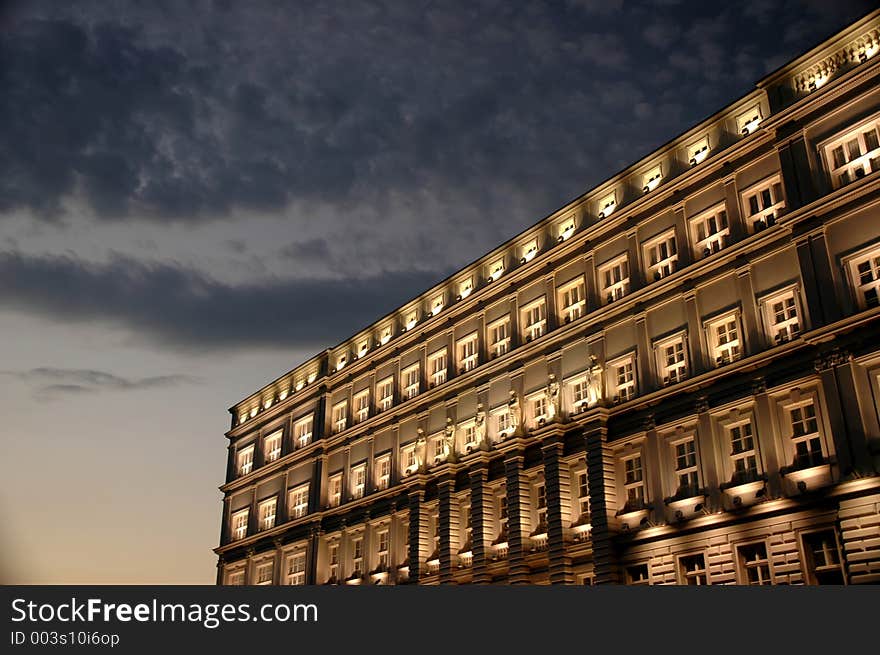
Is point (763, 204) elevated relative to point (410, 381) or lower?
lower

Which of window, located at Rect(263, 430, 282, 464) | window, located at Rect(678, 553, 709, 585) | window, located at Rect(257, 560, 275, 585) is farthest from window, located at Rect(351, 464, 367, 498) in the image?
window, located at Rect(678, 553, 709, 585)

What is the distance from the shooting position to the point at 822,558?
3059 cm

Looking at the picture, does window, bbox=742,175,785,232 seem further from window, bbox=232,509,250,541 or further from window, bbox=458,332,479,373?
window, bbox=232,509,250,541

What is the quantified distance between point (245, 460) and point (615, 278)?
39639 mm

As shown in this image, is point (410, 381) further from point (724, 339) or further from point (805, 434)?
point (805, 434)

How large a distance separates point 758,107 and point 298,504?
40.9 m

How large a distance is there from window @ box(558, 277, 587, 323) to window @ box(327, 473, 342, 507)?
865 inches

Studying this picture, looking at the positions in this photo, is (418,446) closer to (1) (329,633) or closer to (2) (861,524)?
(2) (861,524)

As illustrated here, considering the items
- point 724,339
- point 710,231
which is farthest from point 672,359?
point 710,231

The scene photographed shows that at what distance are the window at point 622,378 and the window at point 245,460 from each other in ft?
125

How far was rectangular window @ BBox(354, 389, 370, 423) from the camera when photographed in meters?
59.2

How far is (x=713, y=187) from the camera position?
38625mm

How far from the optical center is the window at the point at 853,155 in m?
32.8

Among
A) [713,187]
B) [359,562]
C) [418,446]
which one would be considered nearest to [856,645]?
[713,187]
